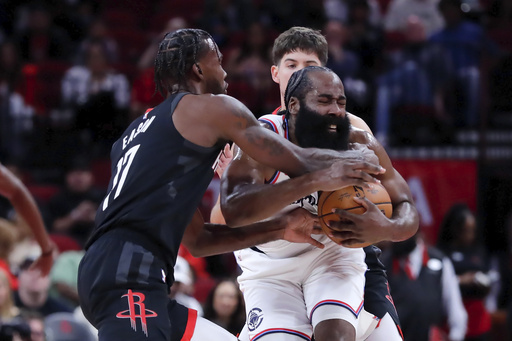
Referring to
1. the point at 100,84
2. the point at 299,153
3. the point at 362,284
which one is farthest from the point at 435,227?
the point at 299,153

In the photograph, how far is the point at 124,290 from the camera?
3727 millimetres

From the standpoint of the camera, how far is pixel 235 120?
3973 millimetres

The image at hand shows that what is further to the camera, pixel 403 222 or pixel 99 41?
pixel 99 41

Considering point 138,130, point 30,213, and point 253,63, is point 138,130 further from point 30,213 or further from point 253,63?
point 253,63

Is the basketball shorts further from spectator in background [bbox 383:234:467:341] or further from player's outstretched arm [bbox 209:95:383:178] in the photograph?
spectator in background [bbox 383:234:467:341]

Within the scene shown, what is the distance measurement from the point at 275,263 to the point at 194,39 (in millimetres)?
1359

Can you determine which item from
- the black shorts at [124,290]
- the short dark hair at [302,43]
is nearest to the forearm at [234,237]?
the black shorts at [124,290]

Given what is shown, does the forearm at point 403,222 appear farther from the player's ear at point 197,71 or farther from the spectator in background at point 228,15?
the spectator in background at point 228,15

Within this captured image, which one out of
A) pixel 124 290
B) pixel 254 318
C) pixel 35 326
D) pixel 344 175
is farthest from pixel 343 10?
pixel 124 290

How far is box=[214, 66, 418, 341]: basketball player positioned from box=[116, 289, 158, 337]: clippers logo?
0.75 meters

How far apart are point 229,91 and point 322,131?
638 cm

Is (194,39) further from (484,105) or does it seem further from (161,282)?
(484,105)

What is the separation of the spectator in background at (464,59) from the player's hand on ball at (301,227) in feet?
22.3

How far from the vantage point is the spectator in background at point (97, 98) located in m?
10.5
